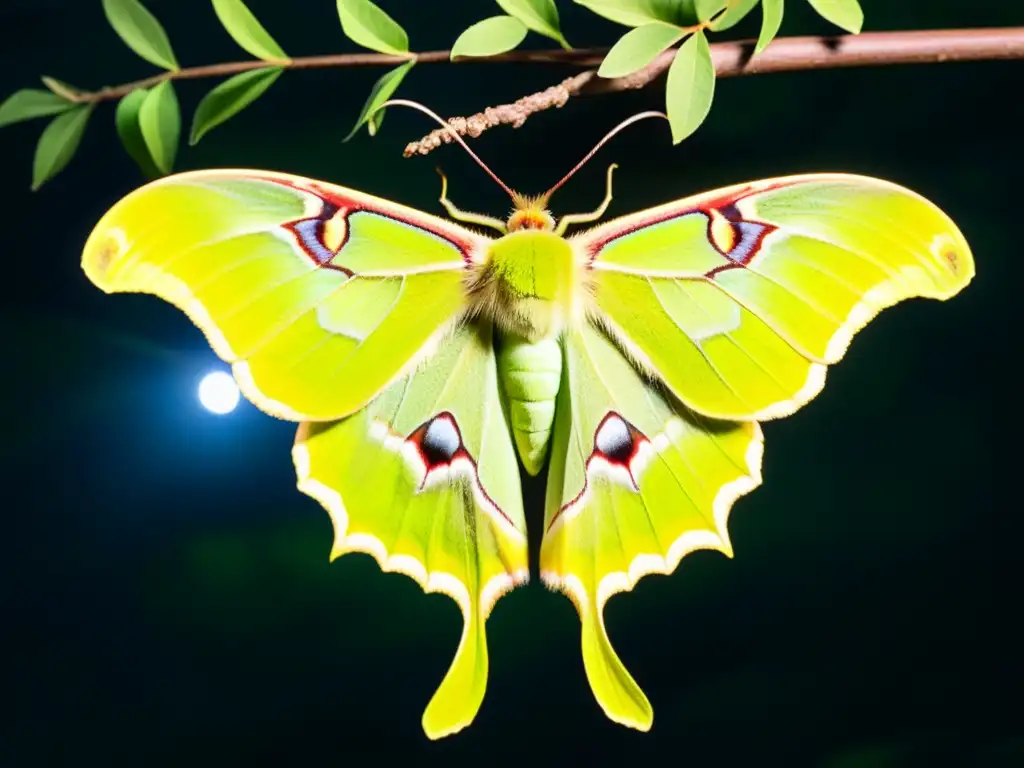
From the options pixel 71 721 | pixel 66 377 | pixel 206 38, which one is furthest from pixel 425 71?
pixel 71 721

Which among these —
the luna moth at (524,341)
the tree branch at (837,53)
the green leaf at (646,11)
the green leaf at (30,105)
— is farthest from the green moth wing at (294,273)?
the green leaf at (30,105)

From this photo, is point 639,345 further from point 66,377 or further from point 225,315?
point 66,377

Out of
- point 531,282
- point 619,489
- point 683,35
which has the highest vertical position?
point 683,35

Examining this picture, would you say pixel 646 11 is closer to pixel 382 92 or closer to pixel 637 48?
pixel 637 48

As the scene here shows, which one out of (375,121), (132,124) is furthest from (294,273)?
(132,124)

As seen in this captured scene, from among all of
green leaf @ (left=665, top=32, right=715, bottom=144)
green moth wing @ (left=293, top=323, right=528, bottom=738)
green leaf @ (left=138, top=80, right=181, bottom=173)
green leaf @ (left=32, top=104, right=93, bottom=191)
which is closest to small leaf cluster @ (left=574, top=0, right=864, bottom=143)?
green leaf @ (left=665, top=32, right=715, bottom=144)

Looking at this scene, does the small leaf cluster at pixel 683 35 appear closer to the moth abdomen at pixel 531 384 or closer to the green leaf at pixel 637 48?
the green leaf at pixel 637 48
